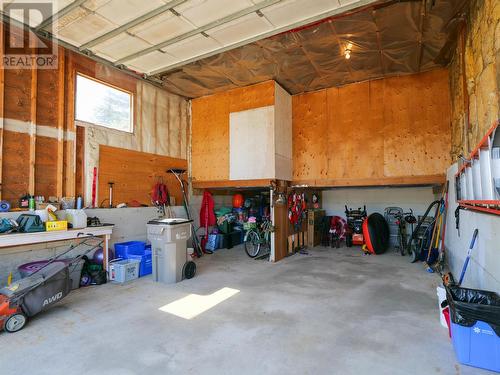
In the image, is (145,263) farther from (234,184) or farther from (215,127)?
(215,127)

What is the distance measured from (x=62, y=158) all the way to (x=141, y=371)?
383cm

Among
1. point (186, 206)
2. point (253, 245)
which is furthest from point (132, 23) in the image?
point (253, 245)

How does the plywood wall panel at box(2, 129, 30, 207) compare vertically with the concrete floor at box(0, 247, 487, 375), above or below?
above

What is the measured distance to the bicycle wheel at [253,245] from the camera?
6.46 meters

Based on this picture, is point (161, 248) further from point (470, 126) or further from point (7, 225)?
point (470, 126)

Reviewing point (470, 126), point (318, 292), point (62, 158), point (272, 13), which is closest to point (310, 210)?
point (318, 292)

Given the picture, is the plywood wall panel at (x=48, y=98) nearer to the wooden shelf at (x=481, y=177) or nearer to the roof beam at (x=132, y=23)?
the roof beam at (x=132, y=23)

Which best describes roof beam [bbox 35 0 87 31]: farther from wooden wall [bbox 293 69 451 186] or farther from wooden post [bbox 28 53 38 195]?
wooden wall [bbox 293 69 451 186]

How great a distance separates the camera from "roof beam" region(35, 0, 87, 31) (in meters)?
Result: 3.59

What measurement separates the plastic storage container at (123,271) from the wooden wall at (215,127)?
9.46 feet

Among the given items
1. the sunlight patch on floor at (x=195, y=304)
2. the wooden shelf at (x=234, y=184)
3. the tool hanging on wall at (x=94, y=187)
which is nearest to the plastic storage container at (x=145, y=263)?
the tool hanging on wall at (x=94, y=187)

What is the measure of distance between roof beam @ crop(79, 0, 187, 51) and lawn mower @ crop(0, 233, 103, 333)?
342cm

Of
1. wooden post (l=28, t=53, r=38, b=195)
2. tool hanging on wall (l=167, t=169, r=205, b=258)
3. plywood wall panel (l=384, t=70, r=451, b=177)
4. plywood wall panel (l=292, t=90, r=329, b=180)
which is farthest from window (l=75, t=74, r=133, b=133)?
plywood wall panel (l=384, t=70, r=451, b=177)

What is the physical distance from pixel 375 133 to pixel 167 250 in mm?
4922
